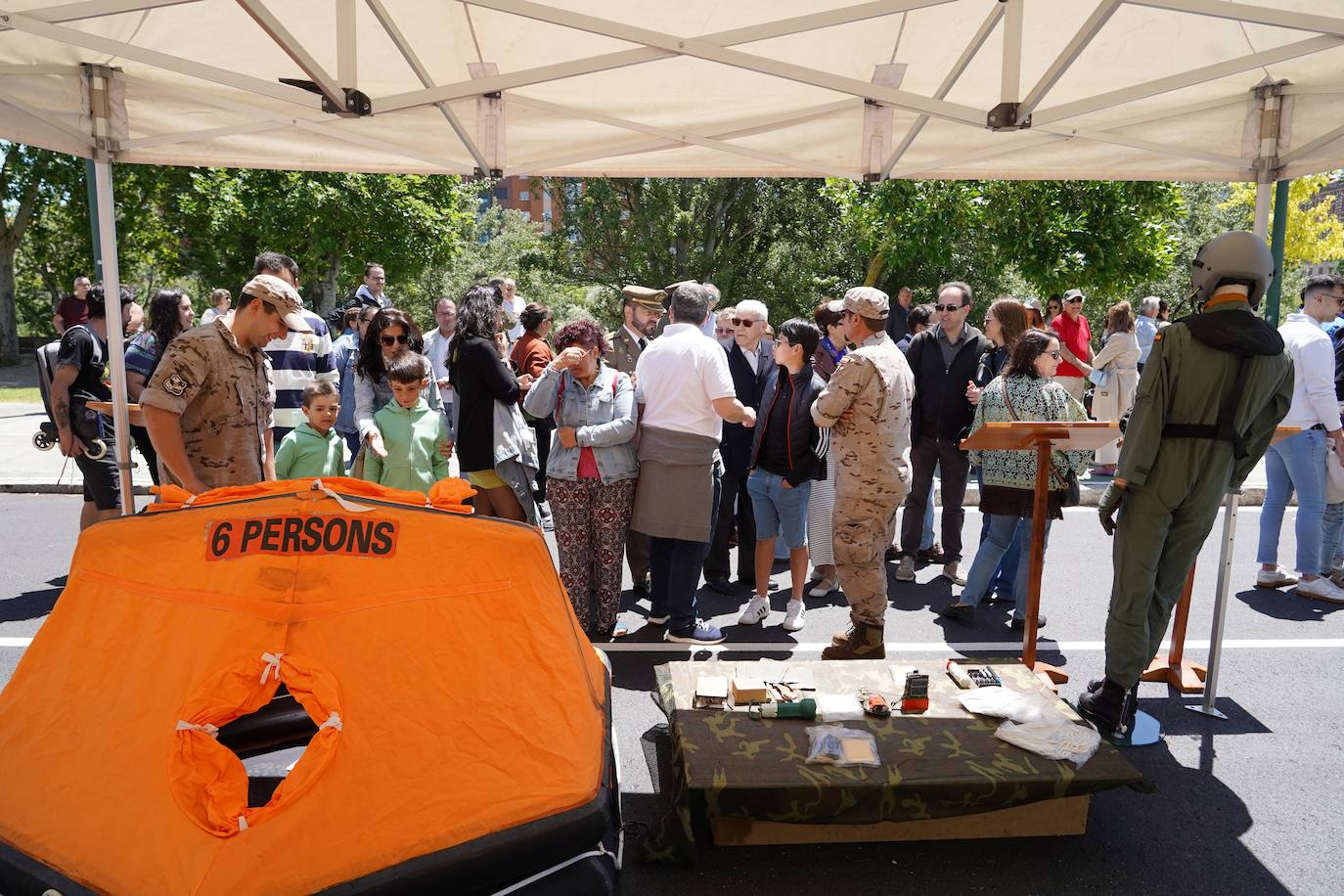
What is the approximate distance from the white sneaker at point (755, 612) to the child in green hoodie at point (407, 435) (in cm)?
217

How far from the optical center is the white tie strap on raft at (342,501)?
89.9 inches

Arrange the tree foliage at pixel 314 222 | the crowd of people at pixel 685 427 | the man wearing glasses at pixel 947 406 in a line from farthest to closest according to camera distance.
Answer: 1. the tree foliage at pixel 314 222
2. the man wearing glasses at pixel 947 406
3. the crowd of people at pixel 685 427

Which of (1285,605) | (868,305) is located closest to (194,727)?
(868,305)

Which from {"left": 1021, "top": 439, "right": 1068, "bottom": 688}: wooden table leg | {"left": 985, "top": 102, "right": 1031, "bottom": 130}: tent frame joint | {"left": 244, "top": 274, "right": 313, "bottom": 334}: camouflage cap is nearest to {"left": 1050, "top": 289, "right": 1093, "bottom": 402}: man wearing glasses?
{"left": 1021, "top": 439, "right": 1068, "bottom": 688}: wooden table leg

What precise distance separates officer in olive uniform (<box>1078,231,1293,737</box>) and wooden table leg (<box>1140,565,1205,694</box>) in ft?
2.58

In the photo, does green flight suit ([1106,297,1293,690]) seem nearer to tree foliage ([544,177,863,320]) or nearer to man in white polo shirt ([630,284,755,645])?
man in white polo shirt ([630,284,755,645])

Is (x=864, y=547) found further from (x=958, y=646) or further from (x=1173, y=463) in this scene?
(x=1173, y=463)

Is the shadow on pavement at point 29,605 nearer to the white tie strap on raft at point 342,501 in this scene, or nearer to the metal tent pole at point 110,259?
the metal tent pole at point 110,259

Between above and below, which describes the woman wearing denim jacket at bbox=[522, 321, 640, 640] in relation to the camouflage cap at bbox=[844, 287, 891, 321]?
below

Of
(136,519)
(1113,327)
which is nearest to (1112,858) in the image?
(136,519)

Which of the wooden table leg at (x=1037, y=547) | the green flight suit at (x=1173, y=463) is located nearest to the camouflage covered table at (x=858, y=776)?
the green flight suit at (x=1173, y=463)

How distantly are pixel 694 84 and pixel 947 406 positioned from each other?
302cm

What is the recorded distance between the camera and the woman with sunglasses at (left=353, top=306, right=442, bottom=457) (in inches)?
213

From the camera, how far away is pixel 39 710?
7.35 ft
